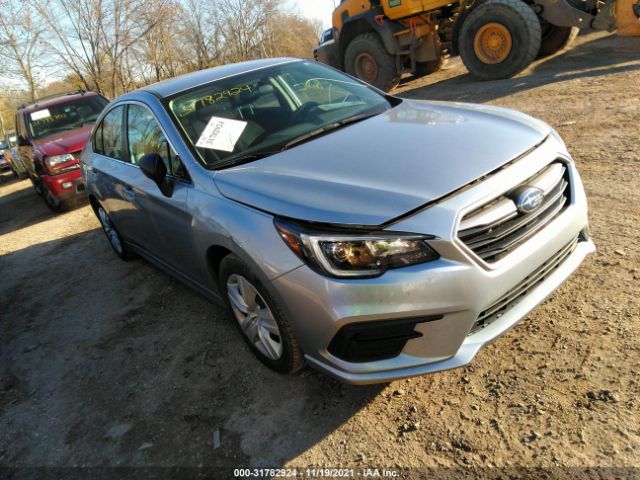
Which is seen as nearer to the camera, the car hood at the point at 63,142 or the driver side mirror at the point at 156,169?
the driver side mirror at the point at 156,169

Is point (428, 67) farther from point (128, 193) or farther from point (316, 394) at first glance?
point (316, 394)

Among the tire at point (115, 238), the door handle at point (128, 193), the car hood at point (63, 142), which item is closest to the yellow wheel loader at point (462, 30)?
the car hood at point (63, 142)

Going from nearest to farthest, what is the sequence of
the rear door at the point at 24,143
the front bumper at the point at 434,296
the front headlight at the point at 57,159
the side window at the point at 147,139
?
1. the front bumper at the point at 434,296
2. the side window at the point at 147,139
3. the front headlight at the point at 57,159
4. the rear door at the point at 24,143

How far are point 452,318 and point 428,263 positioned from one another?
26 centimetres

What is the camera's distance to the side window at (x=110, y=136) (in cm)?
410

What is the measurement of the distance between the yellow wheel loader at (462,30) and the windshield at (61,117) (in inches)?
222

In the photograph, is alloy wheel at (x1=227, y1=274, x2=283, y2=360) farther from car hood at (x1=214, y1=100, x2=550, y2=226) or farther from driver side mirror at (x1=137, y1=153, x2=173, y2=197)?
driver side mirror at (x1=137, y1=153, x2=173, y2=197)

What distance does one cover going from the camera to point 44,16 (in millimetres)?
17375

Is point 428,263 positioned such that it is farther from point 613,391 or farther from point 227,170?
point 227,170

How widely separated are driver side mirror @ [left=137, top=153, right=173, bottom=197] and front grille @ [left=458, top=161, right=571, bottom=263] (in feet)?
6.21

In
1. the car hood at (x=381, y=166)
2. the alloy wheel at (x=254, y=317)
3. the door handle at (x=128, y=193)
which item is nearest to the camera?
the car hood at (x=381, y=166)

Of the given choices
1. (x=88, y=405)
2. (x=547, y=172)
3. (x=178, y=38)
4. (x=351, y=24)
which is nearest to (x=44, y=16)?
(x=178, y=38)

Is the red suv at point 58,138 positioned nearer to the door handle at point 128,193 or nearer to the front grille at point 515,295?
the door handle at point 128,193

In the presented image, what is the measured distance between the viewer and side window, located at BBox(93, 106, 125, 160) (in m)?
4.10
